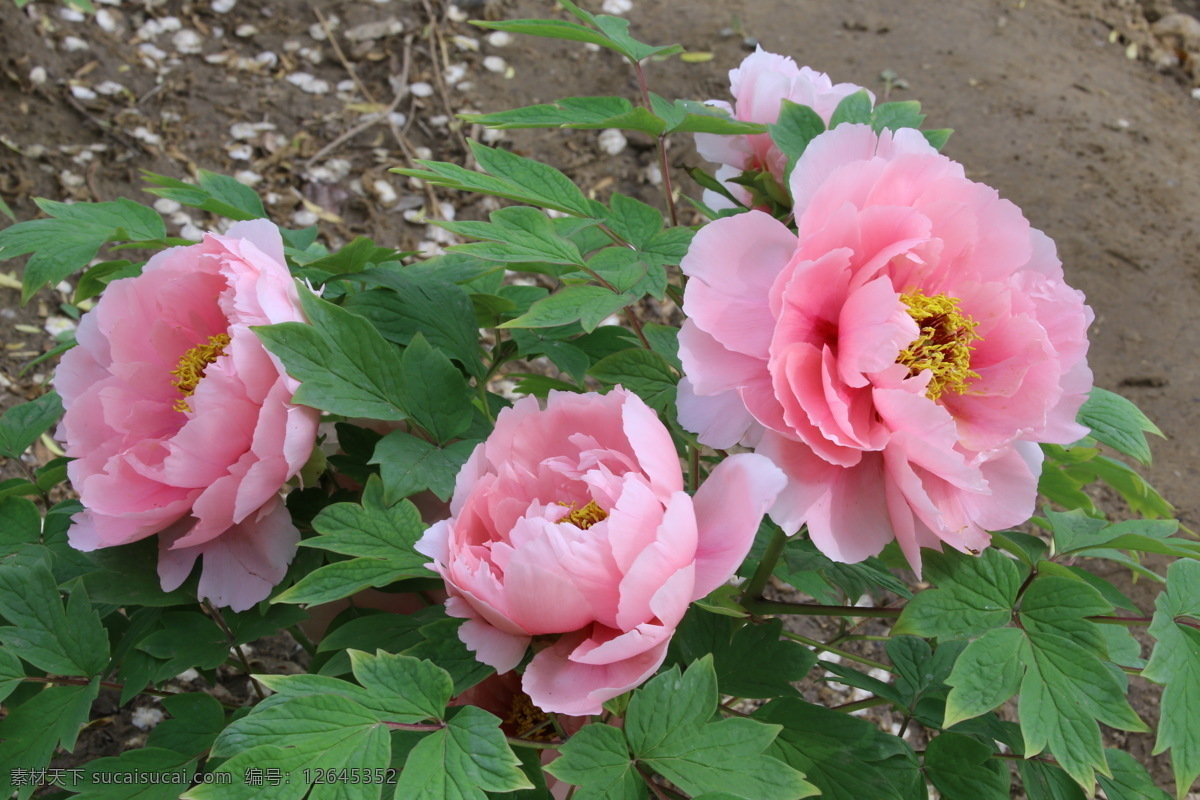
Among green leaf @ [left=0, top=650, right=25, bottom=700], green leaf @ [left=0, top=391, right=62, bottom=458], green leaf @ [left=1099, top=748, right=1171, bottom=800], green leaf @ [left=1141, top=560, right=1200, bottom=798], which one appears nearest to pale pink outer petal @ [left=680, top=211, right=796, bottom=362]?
green leaf @ [left=1141, top=560, right=1200, bottom=798]

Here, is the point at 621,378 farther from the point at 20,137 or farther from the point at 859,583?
the point at 20,137

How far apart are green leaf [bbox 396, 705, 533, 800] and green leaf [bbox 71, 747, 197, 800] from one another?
11.0 inches

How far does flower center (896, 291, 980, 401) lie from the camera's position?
0.62 metres

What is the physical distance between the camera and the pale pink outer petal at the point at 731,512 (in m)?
0.55

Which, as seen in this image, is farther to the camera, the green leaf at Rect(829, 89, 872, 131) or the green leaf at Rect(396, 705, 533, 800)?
the green leaf at Rect(829, 89, 872, 131)

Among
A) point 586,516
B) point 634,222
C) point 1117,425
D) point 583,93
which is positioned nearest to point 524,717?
point 586,516

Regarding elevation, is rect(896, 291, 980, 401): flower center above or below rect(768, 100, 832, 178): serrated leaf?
below

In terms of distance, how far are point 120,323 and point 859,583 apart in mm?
602

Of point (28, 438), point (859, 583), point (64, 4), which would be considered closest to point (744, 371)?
point (859, 583)

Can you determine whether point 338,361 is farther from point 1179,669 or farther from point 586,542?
point 1179,669

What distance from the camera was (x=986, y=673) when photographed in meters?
0.60

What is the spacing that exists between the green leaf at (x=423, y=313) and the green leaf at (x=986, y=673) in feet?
1.41

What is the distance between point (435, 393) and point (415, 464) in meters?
0.07

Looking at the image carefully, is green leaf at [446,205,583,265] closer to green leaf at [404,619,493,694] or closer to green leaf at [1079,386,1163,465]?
green leaf at [404,619,493,694]
